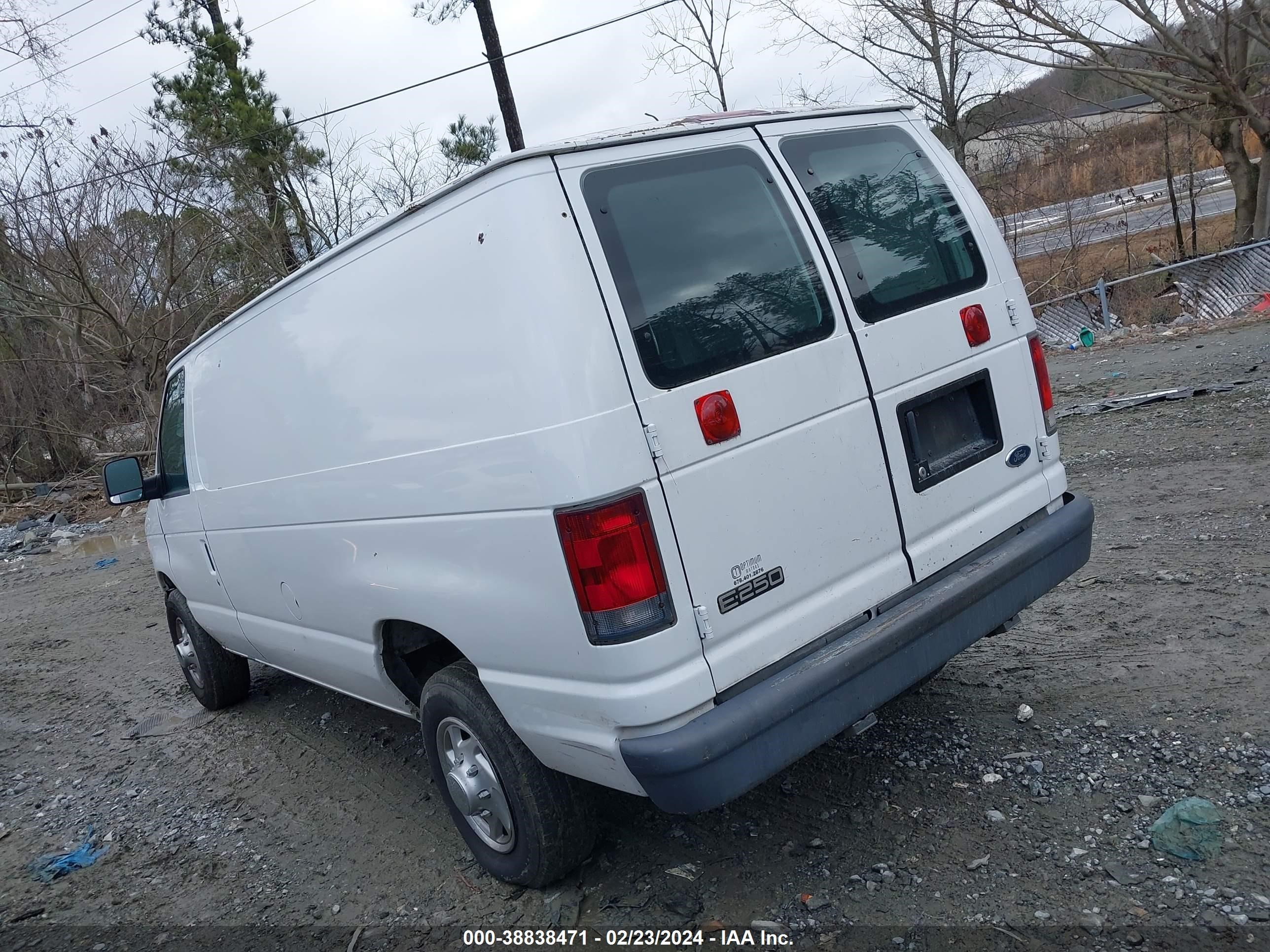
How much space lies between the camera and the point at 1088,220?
20.3 meters

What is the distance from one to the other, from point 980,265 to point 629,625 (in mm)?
1898

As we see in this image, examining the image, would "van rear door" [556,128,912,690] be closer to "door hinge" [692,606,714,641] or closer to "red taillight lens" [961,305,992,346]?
"door hinge" [692,606,714,641]

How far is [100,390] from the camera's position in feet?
54.3

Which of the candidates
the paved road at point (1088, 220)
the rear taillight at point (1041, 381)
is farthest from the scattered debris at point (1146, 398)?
the paved road at point (1088, 220)

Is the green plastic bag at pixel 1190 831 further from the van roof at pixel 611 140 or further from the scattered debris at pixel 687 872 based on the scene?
the van roof at pixel 611 140

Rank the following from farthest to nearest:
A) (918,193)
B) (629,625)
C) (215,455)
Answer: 1. (215,455)
2. (918,193)
3. (629,625)

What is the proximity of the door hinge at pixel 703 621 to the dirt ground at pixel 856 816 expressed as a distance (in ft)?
3.07

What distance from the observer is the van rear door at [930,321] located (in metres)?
3.03

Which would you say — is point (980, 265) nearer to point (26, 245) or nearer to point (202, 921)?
point (202, 921)

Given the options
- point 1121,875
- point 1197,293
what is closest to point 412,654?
point 1121,875

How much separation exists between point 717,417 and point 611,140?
855 mm

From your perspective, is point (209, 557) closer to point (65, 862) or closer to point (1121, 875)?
point (65, 862)

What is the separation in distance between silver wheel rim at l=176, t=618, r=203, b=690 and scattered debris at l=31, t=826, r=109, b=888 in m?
1.49

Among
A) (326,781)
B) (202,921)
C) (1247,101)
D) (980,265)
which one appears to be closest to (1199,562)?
(980,265)
